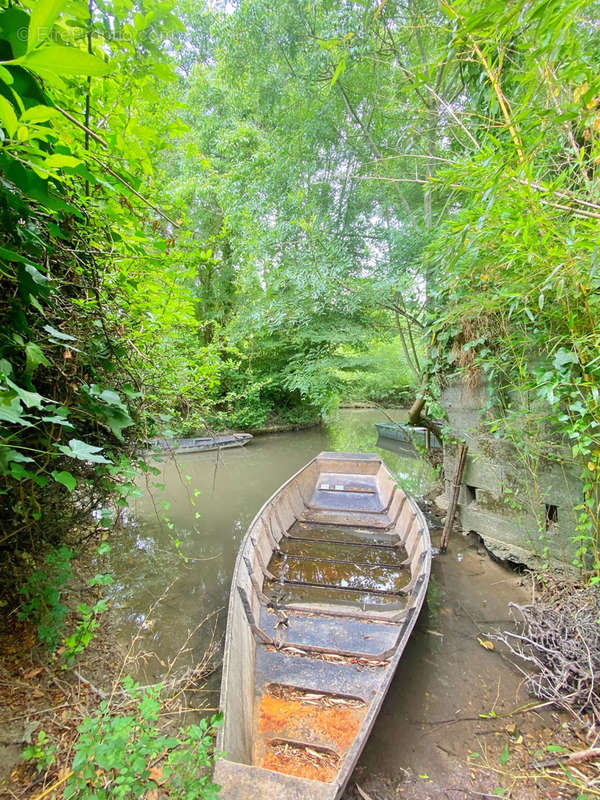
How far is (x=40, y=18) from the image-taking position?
0.48 m

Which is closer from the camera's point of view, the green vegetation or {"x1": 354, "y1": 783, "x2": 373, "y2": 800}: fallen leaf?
the green vegetation

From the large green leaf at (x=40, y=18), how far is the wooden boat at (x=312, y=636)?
2.23 meters

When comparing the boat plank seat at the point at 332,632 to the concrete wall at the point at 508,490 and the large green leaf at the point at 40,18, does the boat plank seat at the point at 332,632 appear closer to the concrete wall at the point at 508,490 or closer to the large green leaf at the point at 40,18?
the concrete wall at the point at 508,490

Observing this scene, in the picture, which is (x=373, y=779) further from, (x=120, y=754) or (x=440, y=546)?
(x=440, y=546)

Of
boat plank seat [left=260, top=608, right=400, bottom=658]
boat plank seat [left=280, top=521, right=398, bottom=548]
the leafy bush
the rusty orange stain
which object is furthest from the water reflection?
the rusty orange stain

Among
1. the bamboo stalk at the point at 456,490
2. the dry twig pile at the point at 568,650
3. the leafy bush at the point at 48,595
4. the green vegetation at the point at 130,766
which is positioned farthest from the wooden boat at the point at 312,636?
the leafy bush at the point at 48,595

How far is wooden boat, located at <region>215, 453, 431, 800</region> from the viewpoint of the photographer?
174 cm

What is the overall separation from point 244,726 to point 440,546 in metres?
3.30

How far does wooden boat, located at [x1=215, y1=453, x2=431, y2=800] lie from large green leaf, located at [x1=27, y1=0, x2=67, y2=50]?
223cm

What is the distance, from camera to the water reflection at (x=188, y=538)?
332 centimetres

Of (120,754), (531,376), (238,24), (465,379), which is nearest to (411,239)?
(465,379)

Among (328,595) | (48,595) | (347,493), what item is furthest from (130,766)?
(347,493)

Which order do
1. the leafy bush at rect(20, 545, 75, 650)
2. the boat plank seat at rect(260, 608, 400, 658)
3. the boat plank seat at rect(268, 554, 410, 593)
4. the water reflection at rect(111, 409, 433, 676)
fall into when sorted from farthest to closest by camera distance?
the boat plank seat at rect(268, 554, 410, 593)
the water reflection at rect(111, 409, 433, 676)
the boat plank seat at rect(260, 608, 400, 658)
the leafy bush at rect(20, 545, 75, 650)

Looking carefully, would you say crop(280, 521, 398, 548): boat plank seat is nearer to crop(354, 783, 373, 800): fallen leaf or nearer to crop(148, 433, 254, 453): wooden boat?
crop(354, 783, 373, 800): fallen leaf
